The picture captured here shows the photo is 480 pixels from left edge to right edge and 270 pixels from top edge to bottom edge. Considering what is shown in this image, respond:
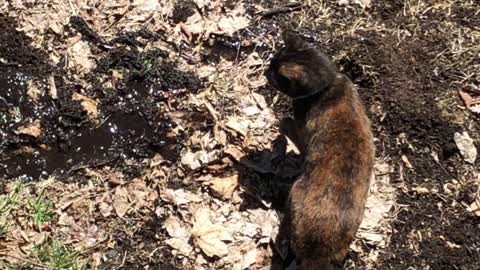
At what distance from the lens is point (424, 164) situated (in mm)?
6070

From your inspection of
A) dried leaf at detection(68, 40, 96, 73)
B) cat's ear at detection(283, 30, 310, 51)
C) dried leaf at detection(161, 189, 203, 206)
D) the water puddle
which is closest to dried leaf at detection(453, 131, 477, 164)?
cat's ear at detection(283, 30, 310, 51)

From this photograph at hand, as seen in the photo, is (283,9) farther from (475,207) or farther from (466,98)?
(475,207)

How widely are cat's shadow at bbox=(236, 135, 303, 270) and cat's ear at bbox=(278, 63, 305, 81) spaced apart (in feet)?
2.45

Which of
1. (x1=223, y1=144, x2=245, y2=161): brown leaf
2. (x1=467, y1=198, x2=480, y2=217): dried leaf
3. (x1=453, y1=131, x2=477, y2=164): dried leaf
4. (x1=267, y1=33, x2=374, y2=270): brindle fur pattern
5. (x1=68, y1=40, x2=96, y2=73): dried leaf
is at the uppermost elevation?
(x1=68, y1=40, x2=96, y2=73): dried leaf

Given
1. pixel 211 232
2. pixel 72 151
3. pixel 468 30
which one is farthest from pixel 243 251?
pixel 468 30

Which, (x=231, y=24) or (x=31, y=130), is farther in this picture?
(x=231, y=24)

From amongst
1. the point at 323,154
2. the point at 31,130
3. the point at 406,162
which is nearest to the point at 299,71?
the point at 323,154

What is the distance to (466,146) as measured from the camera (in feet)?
20.2

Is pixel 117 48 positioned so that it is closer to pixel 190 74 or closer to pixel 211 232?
pixel 190 74

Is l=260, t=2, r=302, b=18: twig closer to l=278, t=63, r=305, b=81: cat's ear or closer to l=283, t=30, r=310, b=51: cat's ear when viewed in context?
l=283, t=30, r=310, b=51: cat's ear

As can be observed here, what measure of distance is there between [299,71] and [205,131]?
3.45ft

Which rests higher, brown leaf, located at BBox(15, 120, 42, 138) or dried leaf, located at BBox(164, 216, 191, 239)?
brown leaf, located at BBox(15, 120, 42, 138)

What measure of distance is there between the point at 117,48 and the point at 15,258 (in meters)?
1.93

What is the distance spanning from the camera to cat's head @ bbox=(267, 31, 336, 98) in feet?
17.9
